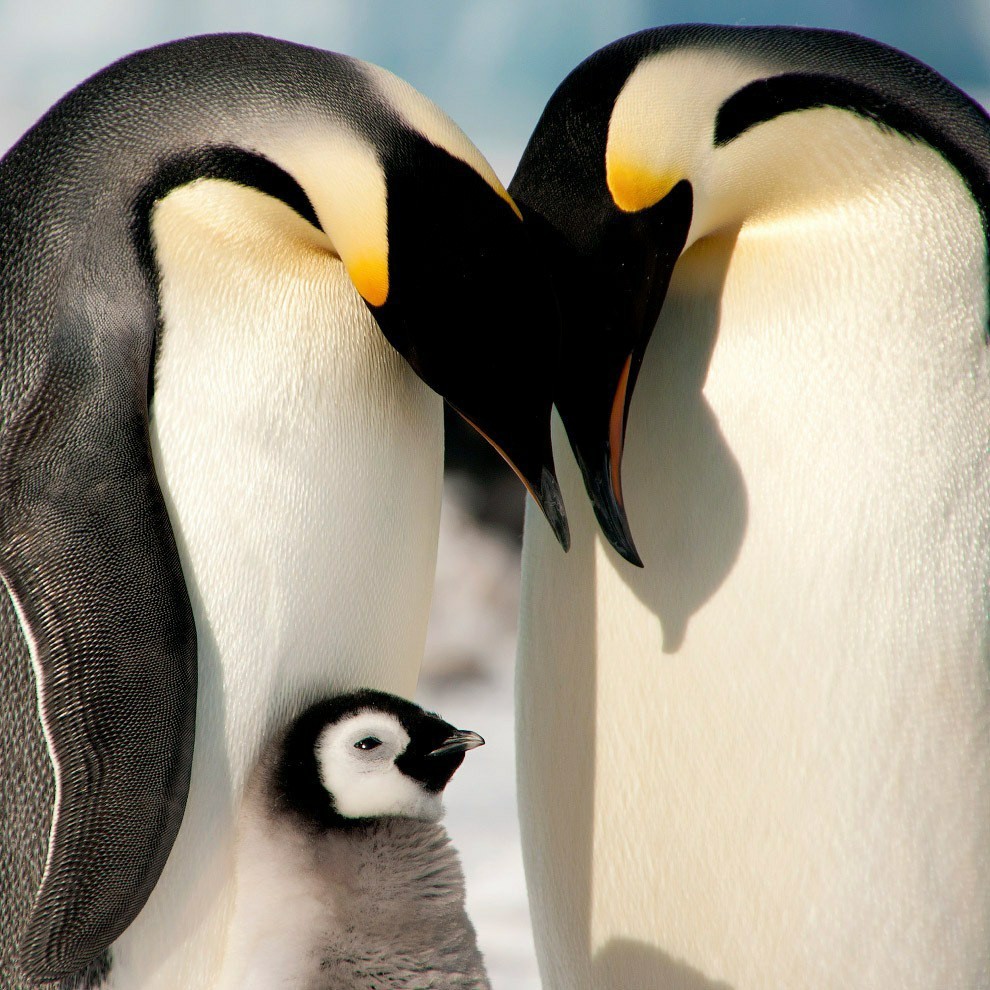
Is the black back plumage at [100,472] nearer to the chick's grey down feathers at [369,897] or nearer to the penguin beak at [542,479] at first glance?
the chick's grey down feathers at [369,897]

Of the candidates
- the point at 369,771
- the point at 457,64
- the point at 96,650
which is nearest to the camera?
the point at 96,650

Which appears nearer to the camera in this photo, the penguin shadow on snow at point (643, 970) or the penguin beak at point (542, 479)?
the penguin beak at point (542, 479)

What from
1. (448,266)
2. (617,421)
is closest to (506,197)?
(448,266)

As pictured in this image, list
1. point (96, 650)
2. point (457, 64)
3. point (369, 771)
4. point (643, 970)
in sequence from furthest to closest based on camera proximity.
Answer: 1. point (457, 64)
2. point (643, 970)
3. point (369, 771)
4. point (96, 650)

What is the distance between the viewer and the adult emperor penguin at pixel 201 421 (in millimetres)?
792

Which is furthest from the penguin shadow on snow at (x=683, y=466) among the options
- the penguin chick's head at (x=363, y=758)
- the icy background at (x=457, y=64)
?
the icy background at (x=457, y=64)

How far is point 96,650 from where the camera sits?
787mm

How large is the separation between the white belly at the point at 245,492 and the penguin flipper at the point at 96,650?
0.05m

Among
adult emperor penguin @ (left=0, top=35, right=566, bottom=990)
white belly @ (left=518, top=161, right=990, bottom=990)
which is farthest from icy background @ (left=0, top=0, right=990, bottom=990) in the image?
adult emperor penguin @ (left=0, top=35, right=566, bottom=990)

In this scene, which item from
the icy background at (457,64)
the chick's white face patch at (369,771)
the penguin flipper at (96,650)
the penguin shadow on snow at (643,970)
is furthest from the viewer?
the icy background at (457,64)

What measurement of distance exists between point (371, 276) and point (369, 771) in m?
0.39

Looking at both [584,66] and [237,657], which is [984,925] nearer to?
[237,657]

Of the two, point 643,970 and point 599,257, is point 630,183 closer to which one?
point 599,257

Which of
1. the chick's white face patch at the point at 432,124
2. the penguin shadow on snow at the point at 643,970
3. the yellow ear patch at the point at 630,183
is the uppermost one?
the chick's white face patch at the point at 432,124
